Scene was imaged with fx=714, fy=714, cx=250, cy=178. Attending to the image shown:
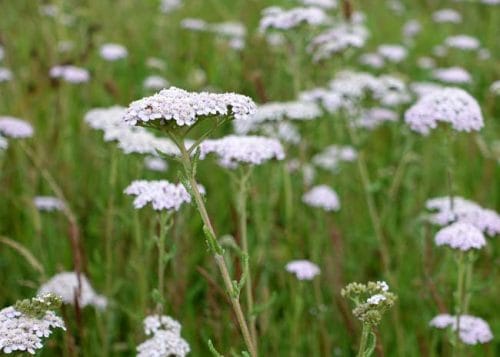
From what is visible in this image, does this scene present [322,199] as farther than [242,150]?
Yes

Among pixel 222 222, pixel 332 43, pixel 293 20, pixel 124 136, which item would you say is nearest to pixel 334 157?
pixel 332 43

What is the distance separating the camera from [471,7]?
7.64 m

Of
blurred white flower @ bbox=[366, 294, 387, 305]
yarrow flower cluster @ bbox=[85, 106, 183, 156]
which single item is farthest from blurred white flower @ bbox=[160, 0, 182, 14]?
blurred white flower @ bbox=[366, 294, 387, 305]

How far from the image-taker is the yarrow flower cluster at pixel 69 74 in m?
4.18

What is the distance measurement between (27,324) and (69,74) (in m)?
2.71

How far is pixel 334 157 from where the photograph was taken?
4.23 metres

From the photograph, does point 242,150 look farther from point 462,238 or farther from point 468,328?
point 468,328

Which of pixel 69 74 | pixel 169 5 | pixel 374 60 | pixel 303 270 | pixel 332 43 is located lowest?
pixel 303 270

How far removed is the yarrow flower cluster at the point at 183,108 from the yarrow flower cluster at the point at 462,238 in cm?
96

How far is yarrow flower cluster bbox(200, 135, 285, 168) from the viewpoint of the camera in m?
2.56

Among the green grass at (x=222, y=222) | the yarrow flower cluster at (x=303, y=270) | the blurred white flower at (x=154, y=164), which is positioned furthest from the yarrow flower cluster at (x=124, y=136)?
the yarrow flower cluster at (x=303, y=270)

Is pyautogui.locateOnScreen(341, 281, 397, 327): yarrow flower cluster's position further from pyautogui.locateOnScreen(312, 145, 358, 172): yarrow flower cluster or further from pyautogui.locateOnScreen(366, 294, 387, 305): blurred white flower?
pyautogui.locateOnScreen(312, 145, 358, 172): yarrow flower cluster

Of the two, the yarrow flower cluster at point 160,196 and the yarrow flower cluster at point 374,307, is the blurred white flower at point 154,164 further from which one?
the yarrow flower cluster at point 374,307

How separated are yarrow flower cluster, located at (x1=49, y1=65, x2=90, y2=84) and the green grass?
7 cm
